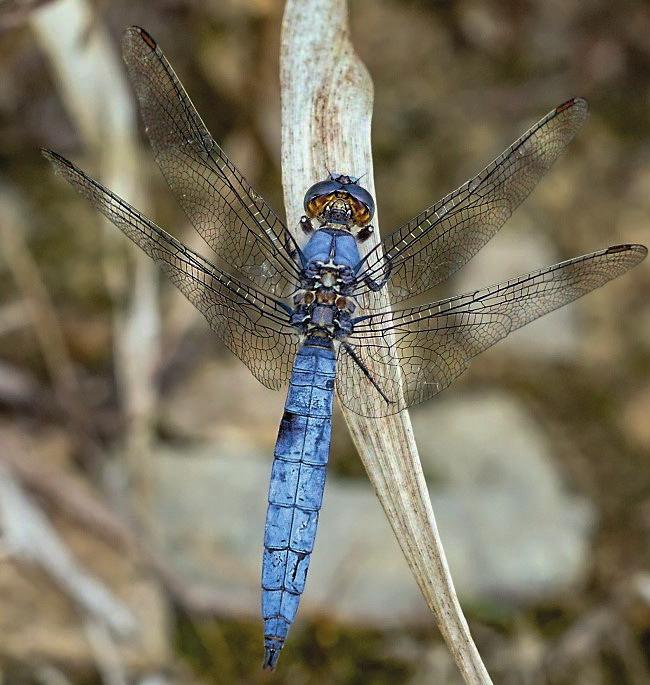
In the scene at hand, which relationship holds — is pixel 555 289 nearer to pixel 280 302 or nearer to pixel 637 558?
pixel 280 302

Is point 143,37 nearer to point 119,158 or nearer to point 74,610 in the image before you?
point 119,158

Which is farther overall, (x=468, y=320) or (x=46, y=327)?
(x=46, y=327)

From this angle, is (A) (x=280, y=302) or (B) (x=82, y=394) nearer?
(A) (x=280, y=302)

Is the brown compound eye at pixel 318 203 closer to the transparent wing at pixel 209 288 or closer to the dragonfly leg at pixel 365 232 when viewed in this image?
the dragonfly leg at pixel 365 232

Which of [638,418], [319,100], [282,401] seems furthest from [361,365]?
[638,418]

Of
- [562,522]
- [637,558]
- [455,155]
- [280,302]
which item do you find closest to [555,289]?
[280,302]

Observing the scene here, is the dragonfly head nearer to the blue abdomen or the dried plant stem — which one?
the dried plant stem
